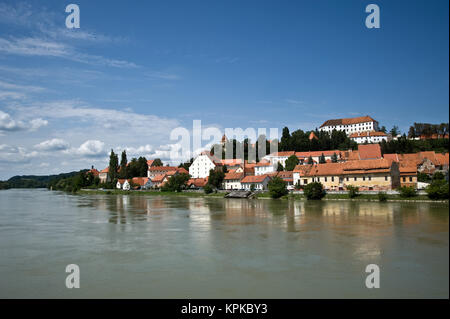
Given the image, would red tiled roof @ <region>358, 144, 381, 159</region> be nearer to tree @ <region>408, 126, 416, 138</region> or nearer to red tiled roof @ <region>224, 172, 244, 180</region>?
red tiled roof @ <region>224, 172, 244, 180</region>

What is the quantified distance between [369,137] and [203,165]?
119 feet

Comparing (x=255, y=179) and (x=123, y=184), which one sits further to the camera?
(x=123, y=184)

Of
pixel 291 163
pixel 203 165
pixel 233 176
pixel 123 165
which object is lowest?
pixel 233 176

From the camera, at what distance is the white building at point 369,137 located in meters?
74.6

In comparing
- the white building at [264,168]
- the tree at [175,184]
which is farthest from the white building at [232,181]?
the white building at [264,168]

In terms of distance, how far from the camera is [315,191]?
109 feet

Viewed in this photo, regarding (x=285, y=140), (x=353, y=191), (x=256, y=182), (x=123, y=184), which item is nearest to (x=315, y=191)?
(x=353, y=191)

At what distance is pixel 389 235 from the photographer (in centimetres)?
1274

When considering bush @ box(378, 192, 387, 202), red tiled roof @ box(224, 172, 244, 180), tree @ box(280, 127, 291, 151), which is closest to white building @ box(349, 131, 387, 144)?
tree @ box(280, 127, 291, 151)

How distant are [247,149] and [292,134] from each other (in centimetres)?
1038

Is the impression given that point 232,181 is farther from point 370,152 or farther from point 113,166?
point 113,166

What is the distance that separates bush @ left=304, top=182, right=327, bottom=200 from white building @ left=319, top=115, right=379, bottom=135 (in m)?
52.6
